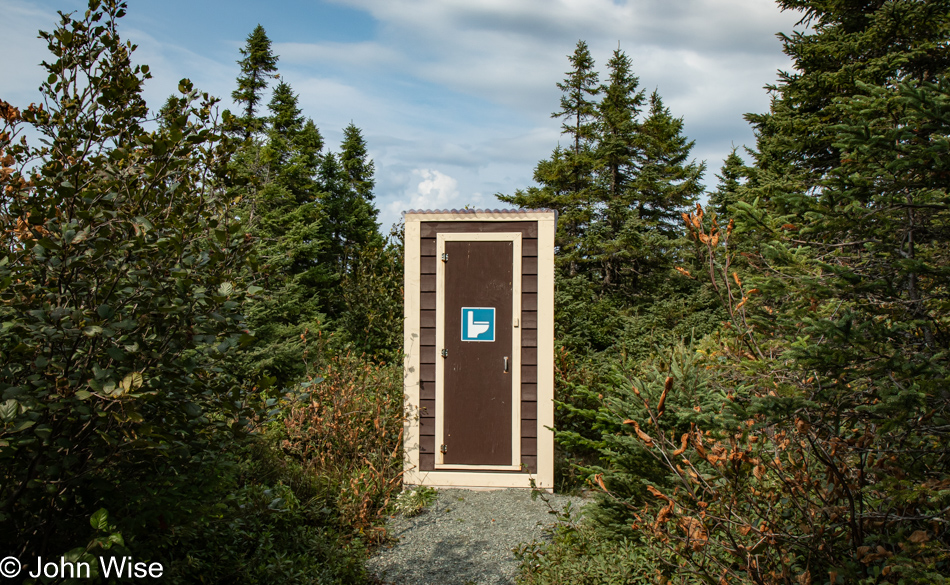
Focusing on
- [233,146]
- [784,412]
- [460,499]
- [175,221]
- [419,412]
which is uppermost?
[233,146]

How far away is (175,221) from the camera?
199cm

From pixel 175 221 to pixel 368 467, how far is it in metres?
3.94

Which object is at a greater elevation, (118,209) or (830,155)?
(830,155)

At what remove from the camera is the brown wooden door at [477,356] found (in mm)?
5754

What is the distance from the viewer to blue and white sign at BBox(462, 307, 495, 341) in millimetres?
5820

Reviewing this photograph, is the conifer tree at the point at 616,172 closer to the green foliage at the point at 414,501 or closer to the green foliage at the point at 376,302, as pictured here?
the green foliage at the point at 376,302

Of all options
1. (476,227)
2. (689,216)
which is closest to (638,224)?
(476,227)

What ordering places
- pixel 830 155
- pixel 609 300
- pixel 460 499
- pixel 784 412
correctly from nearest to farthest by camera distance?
pixel 784 412 → pixel 460 499 → pixel 830 155 → pixel 609 300

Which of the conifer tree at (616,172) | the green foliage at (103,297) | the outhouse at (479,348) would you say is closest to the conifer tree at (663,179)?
the conifer tree at (616,172)

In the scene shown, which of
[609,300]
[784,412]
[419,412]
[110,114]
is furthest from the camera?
[609,300]

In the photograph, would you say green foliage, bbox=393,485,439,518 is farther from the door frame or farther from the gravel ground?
the door frame

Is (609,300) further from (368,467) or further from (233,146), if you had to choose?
(233,146)

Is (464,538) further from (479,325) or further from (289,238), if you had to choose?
(289,238)

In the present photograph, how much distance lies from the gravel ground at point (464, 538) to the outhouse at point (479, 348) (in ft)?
1.12
